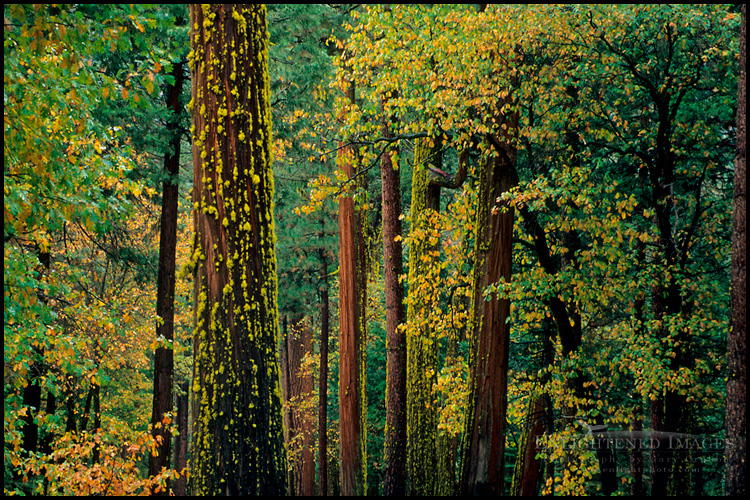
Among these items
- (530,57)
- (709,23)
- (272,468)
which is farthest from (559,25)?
(272,468)

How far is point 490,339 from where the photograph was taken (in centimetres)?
792

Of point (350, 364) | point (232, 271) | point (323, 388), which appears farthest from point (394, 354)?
point (232, 271)

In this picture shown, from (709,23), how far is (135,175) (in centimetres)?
1037

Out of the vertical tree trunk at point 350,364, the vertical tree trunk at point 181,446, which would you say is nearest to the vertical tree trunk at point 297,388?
the vertical tree trunk at point 181,446

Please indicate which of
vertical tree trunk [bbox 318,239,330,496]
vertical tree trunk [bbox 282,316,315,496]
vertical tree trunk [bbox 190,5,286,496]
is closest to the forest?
vertical tree trunk [bbox 190,5,286,496]

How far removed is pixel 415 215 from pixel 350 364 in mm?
4375

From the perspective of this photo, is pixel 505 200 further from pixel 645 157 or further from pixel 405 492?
pixel 405 492

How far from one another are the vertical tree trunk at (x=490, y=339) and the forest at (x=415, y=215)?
4 cm

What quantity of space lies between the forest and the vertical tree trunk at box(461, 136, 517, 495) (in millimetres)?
39

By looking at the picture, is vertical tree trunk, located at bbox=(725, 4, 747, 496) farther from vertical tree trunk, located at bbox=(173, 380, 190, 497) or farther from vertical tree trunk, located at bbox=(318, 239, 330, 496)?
vertical tree trunk, located at bbox=(173, 380, 190, 497)

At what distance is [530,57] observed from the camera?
8398 millimetres

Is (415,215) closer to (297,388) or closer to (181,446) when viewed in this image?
(297,388)

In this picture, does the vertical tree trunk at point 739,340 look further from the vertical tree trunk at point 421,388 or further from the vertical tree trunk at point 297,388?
the vertical tree trunk at point 297,388

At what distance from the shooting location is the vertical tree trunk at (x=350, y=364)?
45.0 feet
